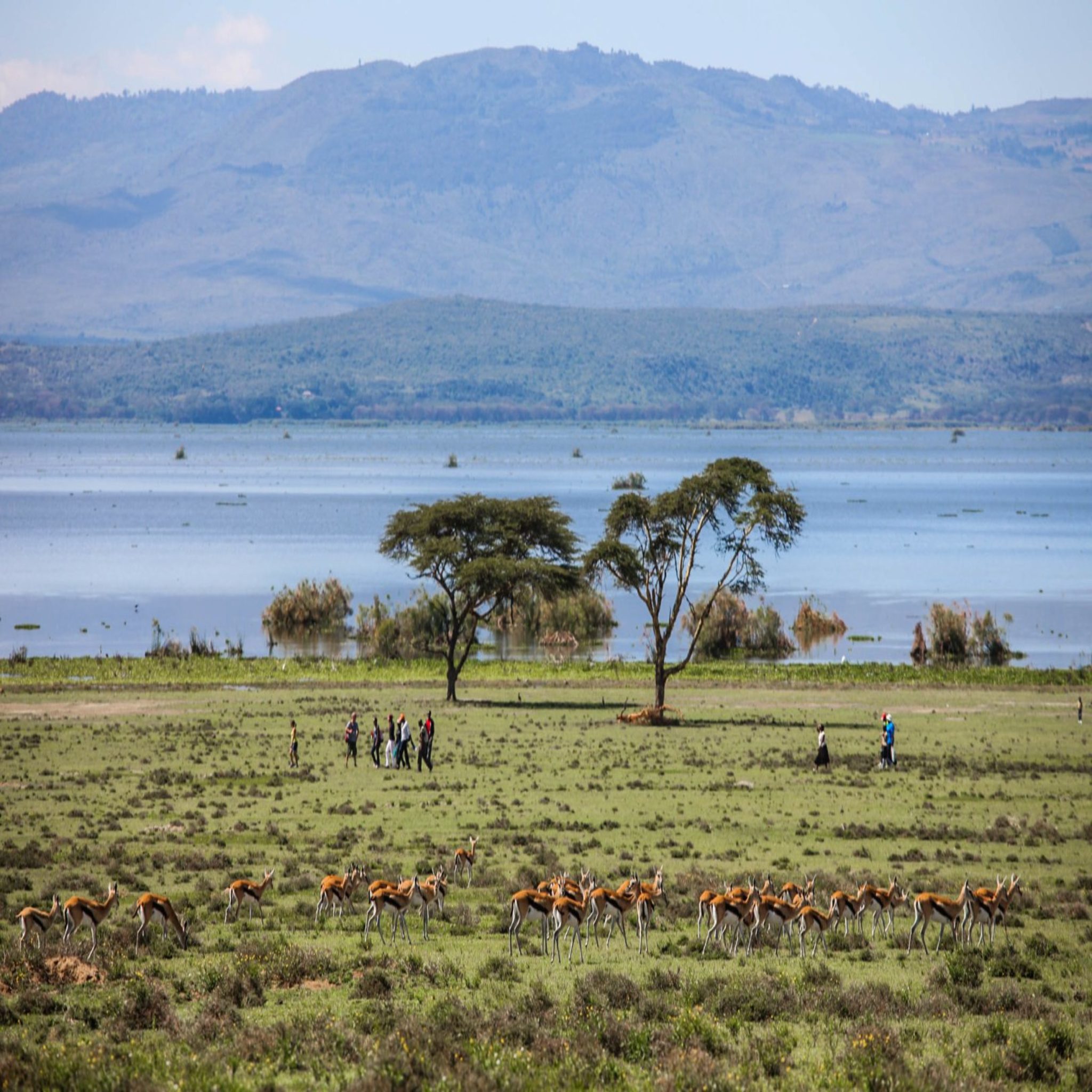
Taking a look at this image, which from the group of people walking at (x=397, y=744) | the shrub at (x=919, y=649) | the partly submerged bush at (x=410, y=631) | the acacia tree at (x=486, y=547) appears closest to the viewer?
the group of people walking at (x=397, y=744)

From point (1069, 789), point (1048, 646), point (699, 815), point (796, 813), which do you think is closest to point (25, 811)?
point (699, 815)

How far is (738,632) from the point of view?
222 feet

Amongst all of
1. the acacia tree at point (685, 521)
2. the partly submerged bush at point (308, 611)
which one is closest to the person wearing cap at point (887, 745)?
the acacia tree at point (685, 521)

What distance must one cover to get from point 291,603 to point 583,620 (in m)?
13.8

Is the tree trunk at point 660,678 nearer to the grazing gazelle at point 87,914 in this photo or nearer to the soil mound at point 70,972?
the grazing gazelle at point 87,914

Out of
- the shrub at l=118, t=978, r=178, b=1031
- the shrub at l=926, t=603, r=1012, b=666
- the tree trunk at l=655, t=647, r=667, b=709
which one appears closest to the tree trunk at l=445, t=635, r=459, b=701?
the tree trunk at l=655, t=647, r=667, b=709

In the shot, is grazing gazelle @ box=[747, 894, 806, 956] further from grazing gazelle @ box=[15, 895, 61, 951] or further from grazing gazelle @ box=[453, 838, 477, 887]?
grazing gazelle @ box=[15, 895, 61, 951]

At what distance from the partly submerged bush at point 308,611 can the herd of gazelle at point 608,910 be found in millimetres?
53502

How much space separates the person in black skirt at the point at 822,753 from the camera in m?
35.8

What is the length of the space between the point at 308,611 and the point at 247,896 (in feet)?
179

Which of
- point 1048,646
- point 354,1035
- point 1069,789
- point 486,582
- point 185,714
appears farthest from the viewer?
point 1048,646

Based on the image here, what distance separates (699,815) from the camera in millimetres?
30219

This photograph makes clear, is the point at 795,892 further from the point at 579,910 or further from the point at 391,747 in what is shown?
the point at 391,747

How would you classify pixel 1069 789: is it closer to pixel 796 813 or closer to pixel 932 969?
pixel 796 813
